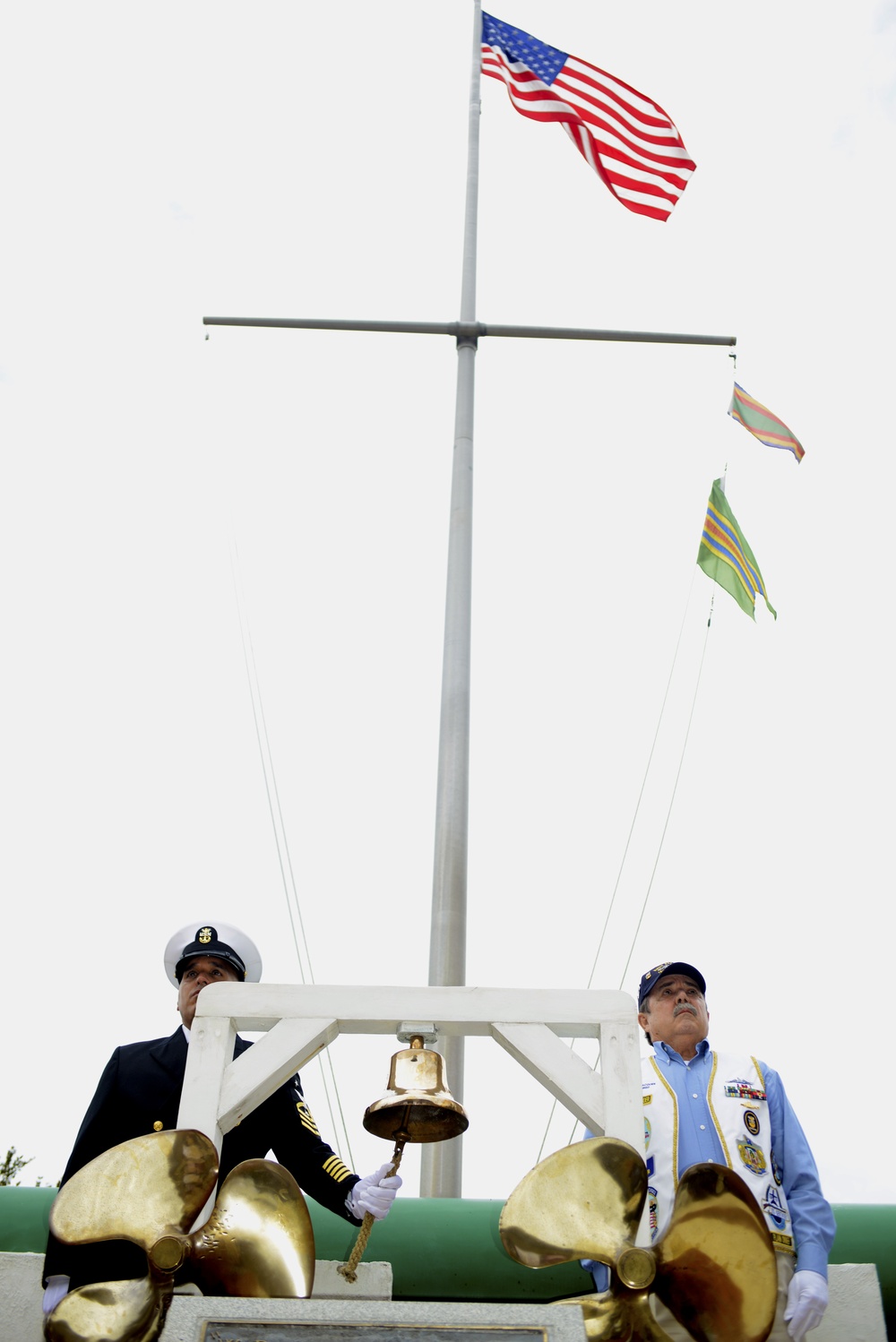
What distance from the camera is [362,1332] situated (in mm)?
2604

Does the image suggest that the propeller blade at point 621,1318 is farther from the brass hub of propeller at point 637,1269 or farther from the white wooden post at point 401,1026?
the white wooden post at point 401,1026

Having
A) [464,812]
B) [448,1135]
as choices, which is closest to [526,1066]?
[448,1135]

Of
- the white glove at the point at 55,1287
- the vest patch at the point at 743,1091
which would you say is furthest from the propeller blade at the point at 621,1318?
the white glove at the point at 55,1287

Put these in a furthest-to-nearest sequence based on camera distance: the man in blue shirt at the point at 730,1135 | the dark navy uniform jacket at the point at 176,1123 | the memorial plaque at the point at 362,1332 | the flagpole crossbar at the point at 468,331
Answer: the flagpole crossbar at the point at 468,331, the dark navy uniform jacket at the point at 176,1123, the man in blue shirt at the point at 730,1135, the memorial plaque at the point at 362,1332

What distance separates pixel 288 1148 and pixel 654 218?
24.0 feet

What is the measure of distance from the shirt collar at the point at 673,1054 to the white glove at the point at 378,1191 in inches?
46.6

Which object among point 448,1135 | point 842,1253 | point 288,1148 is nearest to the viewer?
point 448,1135

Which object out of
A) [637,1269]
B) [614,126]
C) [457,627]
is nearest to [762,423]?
[614,126]

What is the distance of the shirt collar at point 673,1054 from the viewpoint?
4234 millimetres

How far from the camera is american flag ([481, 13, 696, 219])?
29.5 feet

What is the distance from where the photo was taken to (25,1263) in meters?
3.63

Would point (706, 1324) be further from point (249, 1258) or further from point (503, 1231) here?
point (249, 1258)

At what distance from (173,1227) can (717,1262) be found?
1386 mm

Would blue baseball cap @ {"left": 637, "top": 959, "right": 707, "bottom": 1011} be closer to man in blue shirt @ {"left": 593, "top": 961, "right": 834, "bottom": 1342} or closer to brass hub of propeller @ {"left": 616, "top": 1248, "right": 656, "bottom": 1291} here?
man in blue shirt @ {"left": 593, "top": 961, "right": 834, "bottom": 1342}
